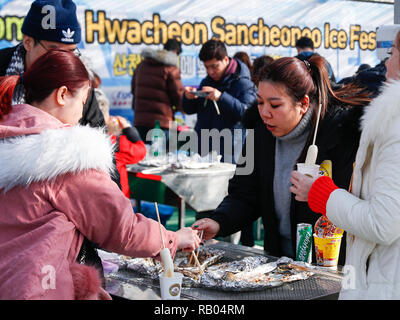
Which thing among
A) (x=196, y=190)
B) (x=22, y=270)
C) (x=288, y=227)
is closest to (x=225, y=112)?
(x=196, y=190)

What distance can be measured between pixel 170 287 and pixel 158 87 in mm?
5259

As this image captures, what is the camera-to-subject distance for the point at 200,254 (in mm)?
2445

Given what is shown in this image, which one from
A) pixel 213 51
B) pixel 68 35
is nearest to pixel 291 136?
pixel 68 35

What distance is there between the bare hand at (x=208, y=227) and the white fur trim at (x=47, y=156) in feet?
3.07

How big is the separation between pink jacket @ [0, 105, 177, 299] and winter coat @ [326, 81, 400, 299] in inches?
28.3

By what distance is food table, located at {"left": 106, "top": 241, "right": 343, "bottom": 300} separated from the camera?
6.44 feet

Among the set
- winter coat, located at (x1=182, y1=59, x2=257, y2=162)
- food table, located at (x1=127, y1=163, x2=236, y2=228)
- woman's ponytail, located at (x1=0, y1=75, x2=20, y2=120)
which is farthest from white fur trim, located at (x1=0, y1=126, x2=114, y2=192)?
winter coat, located at (x1=182, y1=59, x2=257, y2=162)

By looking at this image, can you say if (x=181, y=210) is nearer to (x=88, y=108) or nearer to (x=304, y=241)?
(x=88, y=108)

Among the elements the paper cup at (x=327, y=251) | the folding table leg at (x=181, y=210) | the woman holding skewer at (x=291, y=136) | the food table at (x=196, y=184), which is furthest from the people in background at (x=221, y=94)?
the paper cup at (x=327, y=251)

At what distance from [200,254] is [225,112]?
317 centimetres

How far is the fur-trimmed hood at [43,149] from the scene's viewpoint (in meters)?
1.69

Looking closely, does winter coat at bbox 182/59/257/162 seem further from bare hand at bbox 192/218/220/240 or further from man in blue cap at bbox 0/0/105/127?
bare hand at bbox 192/218/220/240

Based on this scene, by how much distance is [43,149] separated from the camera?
171cm

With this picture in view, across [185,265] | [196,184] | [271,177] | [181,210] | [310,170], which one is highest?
[310,170]
